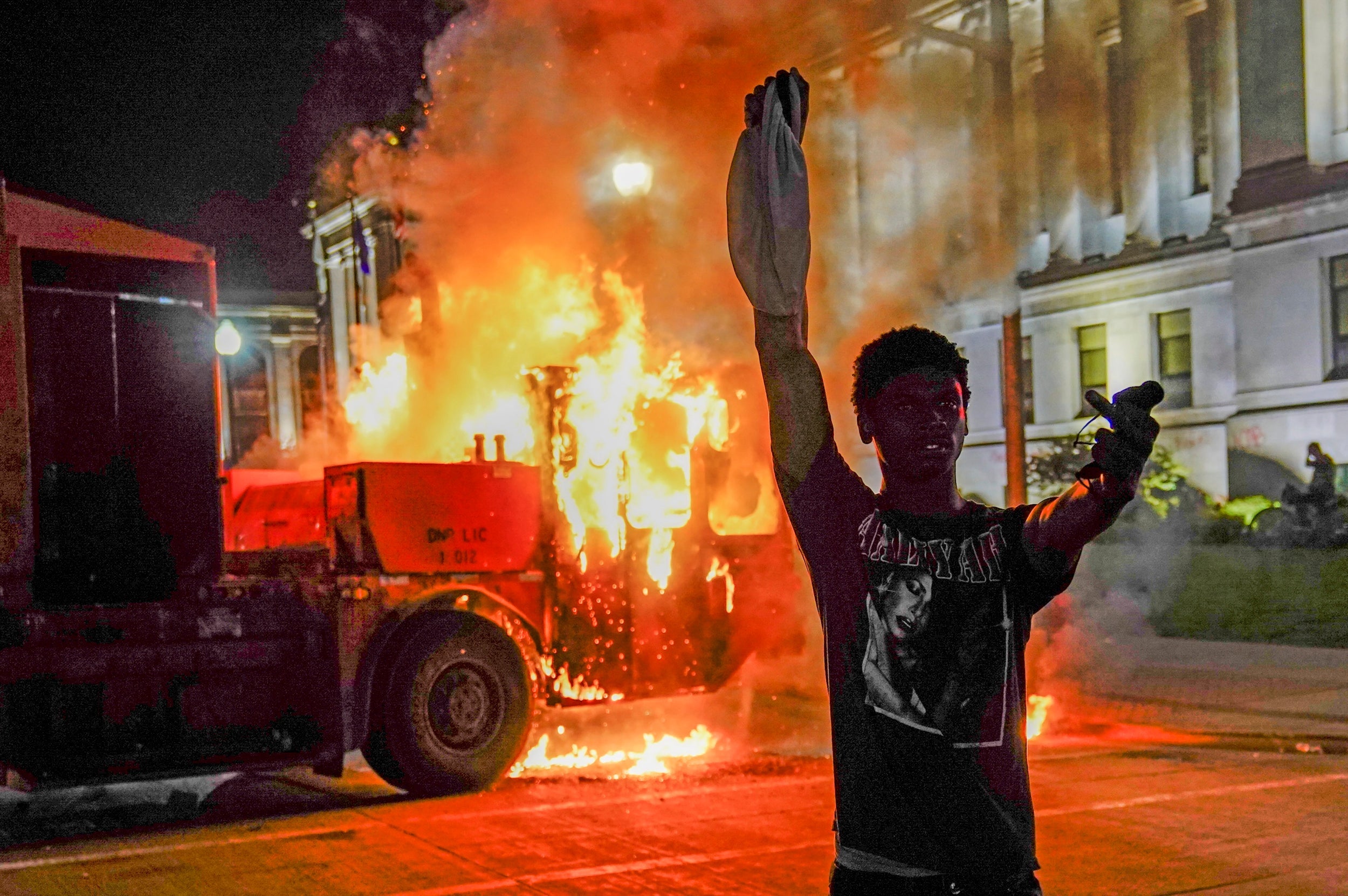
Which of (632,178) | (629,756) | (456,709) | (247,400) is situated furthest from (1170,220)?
(247,400)

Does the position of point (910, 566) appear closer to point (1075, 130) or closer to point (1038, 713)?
point (1038, 713)

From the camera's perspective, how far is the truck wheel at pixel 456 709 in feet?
27.1

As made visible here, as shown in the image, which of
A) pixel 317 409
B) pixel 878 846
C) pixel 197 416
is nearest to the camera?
pixel 878 846

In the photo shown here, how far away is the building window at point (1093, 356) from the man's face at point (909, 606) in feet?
92.7

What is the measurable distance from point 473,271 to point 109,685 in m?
7.83

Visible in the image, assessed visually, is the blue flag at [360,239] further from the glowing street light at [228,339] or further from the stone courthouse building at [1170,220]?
the glowing street light at [228,339]

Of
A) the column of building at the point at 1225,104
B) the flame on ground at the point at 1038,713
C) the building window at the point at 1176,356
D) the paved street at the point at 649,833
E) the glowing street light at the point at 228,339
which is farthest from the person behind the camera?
the building window at the point at 1176,356

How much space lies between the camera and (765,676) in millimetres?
11477

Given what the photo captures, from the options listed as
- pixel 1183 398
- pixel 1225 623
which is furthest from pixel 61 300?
pixel 1183 398

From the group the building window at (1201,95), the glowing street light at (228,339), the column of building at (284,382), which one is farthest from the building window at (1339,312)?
the column of building at (284,382)

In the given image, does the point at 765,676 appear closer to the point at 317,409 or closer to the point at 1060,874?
the point at 1060,874

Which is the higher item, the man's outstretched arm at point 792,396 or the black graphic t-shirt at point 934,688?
the man's outstretched arm at point 792,396

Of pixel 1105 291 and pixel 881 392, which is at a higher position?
pixel 1105 291

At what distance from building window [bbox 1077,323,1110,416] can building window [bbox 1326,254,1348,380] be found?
5.80 metres
